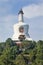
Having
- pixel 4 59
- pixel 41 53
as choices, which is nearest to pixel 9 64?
pixel 4 59

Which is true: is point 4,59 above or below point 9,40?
below

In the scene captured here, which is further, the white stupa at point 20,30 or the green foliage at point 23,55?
the white stupa at point 20,30

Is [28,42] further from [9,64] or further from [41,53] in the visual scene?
[9,64]

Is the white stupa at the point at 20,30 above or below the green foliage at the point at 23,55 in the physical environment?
above

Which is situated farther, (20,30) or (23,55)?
(20,30)

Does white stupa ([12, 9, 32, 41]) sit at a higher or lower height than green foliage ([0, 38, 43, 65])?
higher

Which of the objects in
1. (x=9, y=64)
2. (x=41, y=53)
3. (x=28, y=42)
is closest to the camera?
(x=9, y=64)

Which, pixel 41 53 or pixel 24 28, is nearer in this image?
pixel 41 53

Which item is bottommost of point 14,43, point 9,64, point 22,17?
point 9,64

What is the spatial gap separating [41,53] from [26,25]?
36.0m

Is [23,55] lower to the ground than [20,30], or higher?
lower

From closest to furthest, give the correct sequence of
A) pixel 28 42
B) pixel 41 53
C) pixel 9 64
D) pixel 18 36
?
pixel 9 64 → pixel 41 53 → pixel 28 42 → pixel 18 36

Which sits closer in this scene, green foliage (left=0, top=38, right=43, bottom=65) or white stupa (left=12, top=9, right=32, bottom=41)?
green foliage (left=0, top=38, right=43, bottom=65)

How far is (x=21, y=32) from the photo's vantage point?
8838cm
